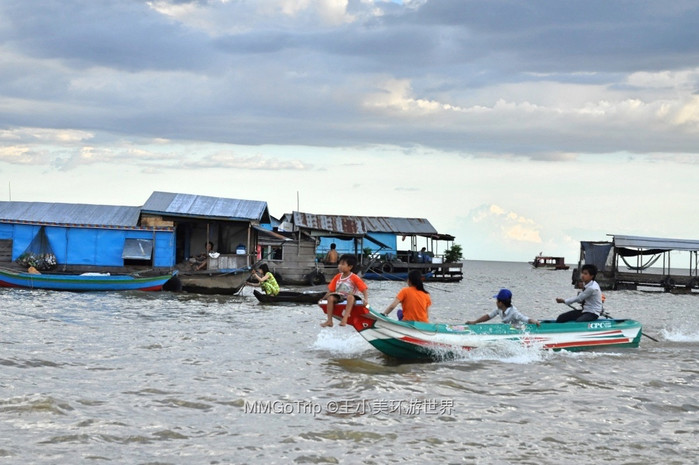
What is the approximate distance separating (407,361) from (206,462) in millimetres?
5100

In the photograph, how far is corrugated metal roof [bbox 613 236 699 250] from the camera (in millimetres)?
35094

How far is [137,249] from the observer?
88.1 feet

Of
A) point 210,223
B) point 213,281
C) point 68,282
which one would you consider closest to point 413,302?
point 213,281

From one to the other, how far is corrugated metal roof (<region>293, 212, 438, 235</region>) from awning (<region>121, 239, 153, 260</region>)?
53.1 ft

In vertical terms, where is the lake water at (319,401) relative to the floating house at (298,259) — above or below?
below

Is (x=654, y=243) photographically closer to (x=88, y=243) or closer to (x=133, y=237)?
(x=133, y=237)

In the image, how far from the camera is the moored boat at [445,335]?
32.5 ft

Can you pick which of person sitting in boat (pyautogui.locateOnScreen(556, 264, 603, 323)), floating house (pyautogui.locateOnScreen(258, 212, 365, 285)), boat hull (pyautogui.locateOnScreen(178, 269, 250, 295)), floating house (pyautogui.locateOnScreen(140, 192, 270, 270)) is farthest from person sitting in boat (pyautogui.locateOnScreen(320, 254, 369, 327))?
floating house (pyautogui.locateOnScreen(258, 212, 365, 285))

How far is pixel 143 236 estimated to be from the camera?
89.0 ft

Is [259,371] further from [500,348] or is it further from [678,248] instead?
[678,248]

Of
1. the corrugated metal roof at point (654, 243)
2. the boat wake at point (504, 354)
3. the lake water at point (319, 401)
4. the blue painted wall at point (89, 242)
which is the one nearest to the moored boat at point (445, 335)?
the boat wake at point (504, 354)

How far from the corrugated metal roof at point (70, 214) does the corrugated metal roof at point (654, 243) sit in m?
24.0

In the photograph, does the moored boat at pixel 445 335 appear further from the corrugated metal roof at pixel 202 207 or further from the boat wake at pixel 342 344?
the corrugated metal roof at pixel 202 207

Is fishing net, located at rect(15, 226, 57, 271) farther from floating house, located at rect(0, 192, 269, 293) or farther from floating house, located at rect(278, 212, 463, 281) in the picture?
floating house, located at rect(278, 212, 463, 281)
